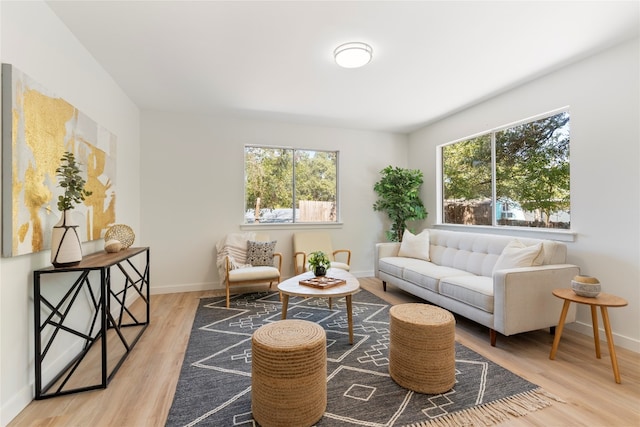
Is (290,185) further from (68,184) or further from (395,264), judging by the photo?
(68,184)

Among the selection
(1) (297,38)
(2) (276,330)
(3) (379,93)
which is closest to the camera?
(2) (276,330)

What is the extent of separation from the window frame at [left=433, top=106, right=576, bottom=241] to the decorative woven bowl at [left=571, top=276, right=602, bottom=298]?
0.83 metres

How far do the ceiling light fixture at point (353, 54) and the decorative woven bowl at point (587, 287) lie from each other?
247 cm

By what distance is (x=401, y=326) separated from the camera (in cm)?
194

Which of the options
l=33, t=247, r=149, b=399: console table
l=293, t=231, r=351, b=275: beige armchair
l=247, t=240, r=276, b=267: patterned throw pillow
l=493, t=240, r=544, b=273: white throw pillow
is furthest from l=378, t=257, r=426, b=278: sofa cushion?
l=33, t=247, r=149, b=399: console table

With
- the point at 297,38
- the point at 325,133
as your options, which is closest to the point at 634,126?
the point at 297,38

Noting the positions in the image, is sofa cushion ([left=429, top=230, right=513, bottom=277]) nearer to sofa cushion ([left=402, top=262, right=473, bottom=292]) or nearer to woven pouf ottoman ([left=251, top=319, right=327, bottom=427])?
sofa cushion ([left=402, top=262, right=473, bottom=292])

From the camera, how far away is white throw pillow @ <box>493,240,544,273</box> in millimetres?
2621

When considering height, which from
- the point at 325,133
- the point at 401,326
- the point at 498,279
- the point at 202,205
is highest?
the point at 325,133

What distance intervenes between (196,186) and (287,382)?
3483 mm

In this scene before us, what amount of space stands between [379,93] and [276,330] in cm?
296

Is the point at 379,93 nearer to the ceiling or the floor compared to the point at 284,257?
nearer to the ceiling

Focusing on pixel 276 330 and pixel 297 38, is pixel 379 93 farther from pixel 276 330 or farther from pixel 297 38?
pixel 276 330

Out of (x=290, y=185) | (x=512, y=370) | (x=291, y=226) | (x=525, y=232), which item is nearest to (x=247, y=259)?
(x=291, y=226)
